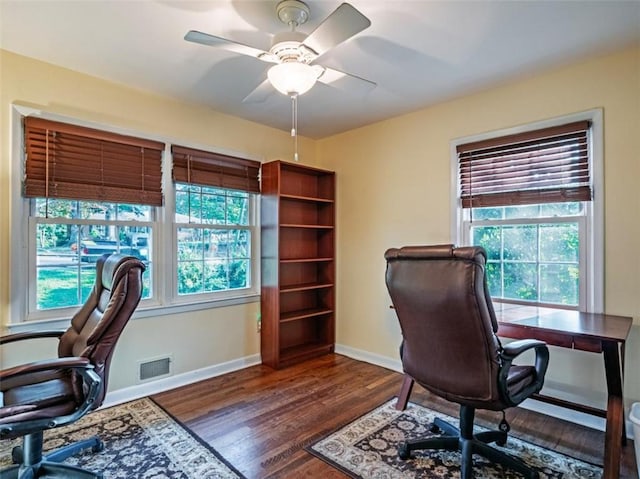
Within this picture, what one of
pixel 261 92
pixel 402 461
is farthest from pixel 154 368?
pixel 261 92

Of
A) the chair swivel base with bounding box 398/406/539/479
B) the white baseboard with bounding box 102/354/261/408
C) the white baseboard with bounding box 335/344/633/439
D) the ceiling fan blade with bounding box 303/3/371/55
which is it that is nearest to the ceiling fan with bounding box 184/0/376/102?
the ceiling fan blade with bounding box 303/3/371/55

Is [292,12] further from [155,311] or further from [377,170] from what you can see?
[155,311]

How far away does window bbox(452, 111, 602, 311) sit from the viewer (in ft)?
7.89

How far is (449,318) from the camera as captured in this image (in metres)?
1.62

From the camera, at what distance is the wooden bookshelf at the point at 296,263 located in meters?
3.44

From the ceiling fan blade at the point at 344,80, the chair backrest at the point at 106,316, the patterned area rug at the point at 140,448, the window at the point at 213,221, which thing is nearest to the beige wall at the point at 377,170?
the window at the point at 213,221

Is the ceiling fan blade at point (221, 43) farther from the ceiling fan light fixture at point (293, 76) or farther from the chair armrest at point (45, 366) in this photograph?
the chair armrest at point (45, 366)

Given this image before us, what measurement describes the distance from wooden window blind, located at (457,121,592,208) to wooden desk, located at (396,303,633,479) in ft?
2.73

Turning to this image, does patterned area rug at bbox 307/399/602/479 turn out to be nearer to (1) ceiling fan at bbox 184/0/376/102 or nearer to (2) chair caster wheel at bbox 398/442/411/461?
(2) chair caster wheel at bbox 398/442/411/461

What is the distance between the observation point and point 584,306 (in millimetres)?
2414

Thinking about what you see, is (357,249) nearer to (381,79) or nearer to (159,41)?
(381,79)

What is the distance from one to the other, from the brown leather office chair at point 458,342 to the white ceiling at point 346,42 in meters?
1.24

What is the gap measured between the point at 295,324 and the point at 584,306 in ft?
8.46

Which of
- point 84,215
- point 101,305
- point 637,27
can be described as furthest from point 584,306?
point 84,215
